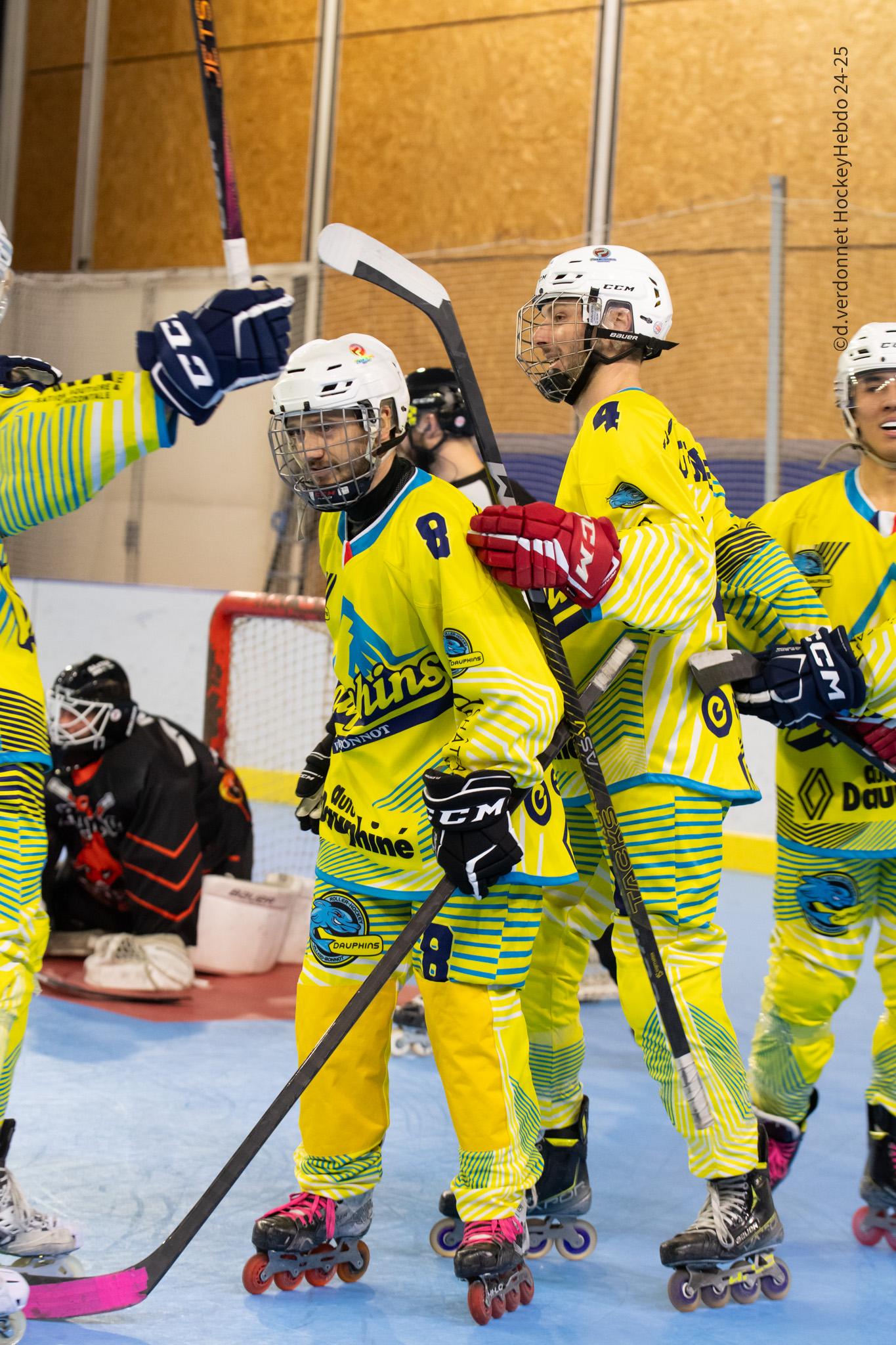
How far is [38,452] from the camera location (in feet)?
7.16

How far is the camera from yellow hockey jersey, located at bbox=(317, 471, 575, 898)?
7.42 feet

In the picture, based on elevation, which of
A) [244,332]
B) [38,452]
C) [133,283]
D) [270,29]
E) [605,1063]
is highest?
[270,29]

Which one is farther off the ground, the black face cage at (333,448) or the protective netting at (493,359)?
the protective netting at (493,359)

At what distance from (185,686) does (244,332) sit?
5.82m

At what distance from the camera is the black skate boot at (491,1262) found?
2357mm

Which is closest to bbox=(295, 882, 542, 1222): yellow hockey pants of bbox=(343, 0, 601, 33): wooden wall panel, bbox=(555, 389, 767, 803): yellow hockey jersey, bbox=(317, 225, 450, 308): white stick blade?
bbox=(555, 389, 767, 803): yellow hockey jersey

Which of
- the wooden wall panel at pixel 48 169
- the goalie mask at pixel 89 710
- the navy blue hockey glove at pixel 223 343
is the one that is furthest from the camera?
the wooden wall panel at pixel 48 169

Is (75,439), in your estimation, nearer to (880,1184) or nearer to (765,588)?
(765,588)

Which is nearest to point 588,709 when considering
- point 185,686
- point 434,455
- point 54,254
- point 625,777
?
A: point 625,777

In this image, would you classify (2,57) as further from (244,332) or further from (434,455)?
(244,332)

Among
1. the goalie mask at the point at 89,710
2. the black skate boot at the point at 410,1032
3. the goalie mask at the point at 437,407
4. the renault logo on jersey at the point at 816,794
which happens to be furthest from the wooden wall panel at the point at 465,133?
the renault logo on jersey at the point at 816,794

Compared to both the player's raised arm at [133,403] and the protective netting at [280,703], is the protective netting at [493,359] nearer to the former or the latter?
the protective netting at [280,703]

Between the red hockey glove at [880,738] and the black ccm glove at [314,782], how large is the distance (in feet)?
3.21

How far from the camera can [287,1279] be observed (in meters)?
2.49
